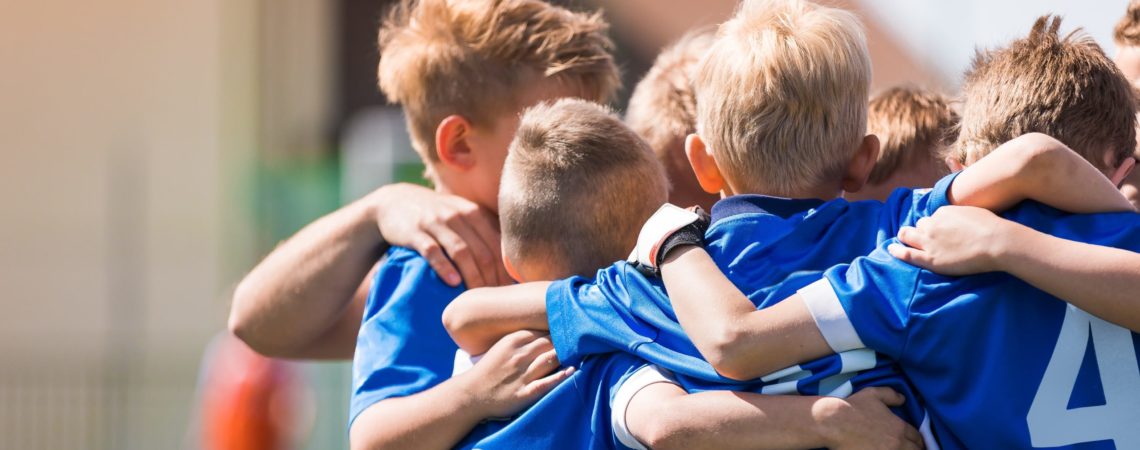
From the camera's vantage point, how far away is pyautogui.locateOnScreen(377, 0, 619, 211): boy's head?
116 inches

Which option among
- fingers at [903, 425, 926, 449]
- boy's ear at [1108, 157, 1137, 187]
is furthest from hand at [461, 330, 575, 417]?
boy's ear at [1108, 157, 1137, 187]

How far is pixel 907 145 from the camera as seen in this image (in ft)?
9.20

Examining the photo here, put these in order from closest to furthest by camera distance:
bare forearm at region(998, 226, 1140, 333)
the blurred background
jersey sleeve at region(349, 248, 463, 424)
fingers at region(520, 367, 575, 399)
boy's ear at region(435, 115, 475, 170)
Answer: bare forearm at region(998, 226, 1140, 333) → fingers at region(520, 367, 575, 399) → jersey sleeve at region(349, 248, 463, 424) → boy's ear at region(435, 115, 475, 170) → the blurred background

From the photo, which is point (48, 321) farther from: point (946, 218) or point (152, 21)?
point (946, 218)

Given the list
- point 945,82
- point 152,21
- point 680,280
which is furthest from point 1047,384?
point 152,21

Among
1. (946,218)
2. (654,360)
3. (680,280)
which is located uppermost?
(946,218)

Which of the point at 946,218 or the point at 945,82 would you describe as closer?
the point at 946,218

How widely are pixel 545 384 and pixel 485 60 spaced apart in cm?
97

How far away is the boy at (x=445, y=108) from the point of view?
262cm

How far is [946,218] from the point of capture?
1.97m

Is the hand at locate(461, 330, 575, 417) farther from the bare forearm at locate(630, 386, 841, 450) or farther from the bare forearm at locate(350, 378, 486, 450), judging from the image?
the bare forearm at locate(630, 386, 841, 450)

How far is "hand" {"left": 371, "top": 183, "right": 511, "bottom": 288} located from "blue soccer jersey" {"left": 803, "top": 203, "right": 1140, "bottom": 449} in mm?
960

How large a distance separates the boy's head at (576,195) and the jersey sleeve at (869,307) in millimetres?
494

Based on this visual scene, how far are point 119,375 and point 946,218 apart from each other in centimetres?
1155
